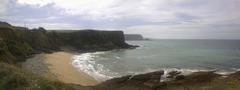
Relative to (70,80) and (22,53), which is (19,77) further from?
(22,53)

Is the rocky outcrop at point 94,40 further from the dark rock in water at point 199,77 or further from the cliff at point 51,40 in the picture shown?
the dark rock in water at point 199,77

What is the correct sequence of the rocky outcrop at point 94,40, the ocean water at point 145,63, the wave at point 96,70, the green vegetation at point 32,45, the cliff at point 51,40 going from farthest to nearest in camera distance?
1. the rocky outcrop at point 94,40
2. the cliff at point 51,40
3. the ocean water at point 145,63
4. the wave at point 96,70
5. the green vegetation at point 32,45

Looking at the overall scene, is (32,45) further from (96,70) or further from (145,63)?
(96,70)

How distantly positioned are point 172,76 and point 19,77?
14188 millimetres

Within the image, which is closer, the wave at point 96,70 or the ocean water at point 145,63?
the wave at point 96,70

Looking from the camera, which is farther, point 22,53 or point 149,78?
point 22,53

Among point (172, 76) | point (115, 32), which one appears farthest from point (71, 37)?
point (172, 76)

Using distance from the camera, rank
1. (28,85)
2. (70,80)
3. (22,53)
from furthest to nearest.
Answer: (22,53) → (70,80) → (28,85)

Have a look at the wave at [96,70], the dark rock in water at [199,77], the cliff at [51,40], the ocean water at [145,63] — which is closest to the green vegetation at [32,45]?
the cliff at [51,40]

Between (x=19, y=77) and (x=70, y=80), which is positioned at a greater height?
(x=19, y=77)

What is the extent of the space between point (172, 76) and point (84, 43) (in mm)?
60530

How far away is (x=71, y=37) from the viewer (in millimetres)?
83188

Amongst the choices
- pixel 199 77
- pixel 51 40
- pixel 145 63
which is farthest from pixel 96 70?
pixel 51 40

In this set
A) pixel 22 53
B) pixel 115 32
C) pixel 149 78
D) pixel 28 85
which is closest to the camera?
pixel 28 85
